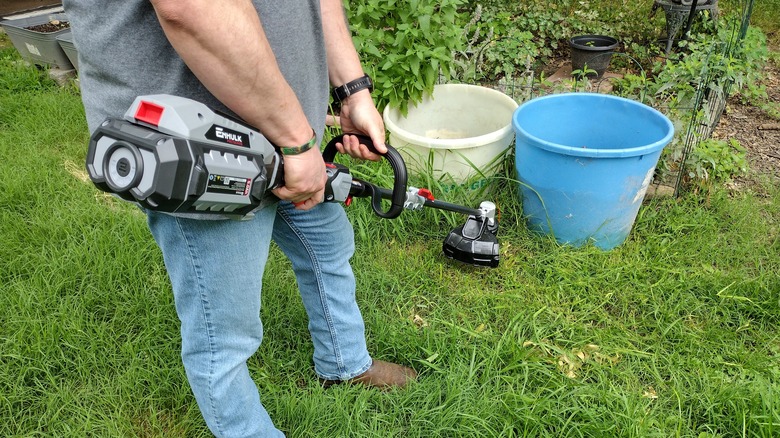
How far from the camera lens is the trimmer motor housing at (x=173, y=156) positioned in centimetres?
101

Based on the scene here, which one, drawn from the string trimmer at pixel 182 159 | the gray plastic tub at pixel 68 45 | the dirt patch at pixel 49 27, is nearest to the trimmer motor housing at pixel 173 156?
the string trimmer at pixel 182 159

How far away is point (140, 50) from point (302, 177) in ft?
1.32

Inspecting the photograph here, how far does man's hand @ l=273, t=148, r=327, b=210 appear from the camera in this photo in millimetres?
1253

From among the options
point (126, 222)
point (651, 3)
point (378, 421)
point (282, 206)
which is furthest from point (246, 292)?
point (651, 3)

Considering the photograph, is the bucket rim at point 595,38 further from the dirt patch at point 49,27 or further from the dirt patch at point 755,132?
the dirt patch at point 49,27

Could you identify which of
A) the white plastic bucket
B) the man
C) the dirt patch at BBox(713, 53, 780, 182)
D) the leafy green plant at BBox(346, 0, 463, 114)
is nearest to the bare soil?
the leafy green plant at BBox(346, 0, 463, 114)

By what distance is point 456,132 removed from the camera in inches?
129

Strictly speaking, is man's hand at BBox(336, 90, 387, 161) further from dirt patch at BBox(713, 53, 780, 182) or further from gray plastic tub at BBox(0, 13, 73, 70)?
gray plastic tub at BBox(0, 13, 73, 70)

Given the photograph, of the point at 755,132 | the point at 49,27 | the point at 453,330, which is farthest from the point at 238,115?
the point at 49,27

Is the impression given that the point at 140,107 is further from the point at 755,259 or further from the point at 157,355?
the point at 755,259

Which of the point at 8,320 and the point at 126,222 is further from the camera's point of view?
the point at 126,222

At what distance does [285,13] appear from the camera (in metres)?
1.19

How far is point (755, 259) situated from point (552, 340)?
41.0 inches

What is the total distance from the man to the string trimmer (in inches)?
1.9
